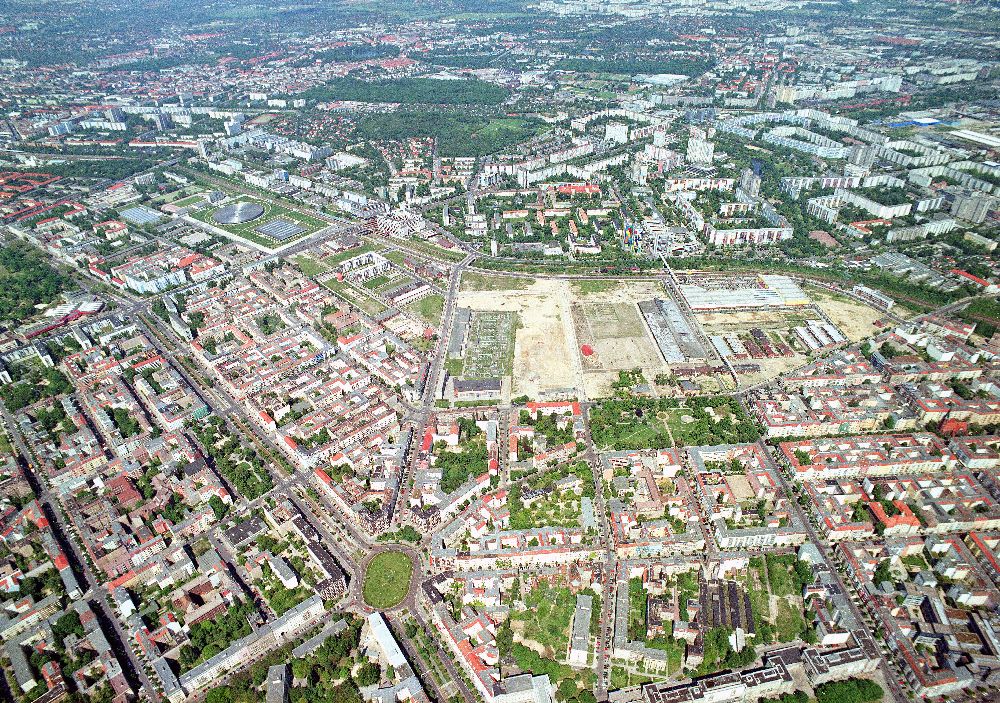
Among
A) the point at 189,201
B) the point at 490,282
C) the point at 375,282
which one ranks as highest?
the point at 490,282

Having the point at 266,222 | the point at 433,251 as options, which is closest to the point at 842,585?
the point at 433,251

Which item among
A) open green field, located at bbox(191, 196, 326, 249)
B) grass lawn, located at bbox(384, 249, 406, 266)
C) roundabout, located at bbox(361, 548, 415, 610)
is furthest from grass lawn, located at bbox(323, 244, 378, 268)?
roundabout, located at bbox(361, 548, 415, 610)

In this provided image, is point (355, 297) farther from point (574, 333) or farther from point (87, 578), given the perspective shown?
point (87, 578)

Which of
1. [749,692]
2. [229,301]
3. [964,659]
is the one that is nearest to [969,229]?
[964,659]

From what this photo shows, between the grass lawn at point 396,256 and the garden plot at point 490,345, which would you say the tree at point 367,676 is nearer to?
the garden plot at point 490,345

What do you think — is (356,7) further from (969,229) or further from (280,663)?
(280,663)

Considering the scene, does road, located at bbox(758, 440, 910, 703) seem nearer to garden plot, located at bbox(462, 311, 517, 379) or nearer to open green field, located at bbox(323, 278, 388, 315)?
garden plot, located at bbox(462, 311, 517, 379)
